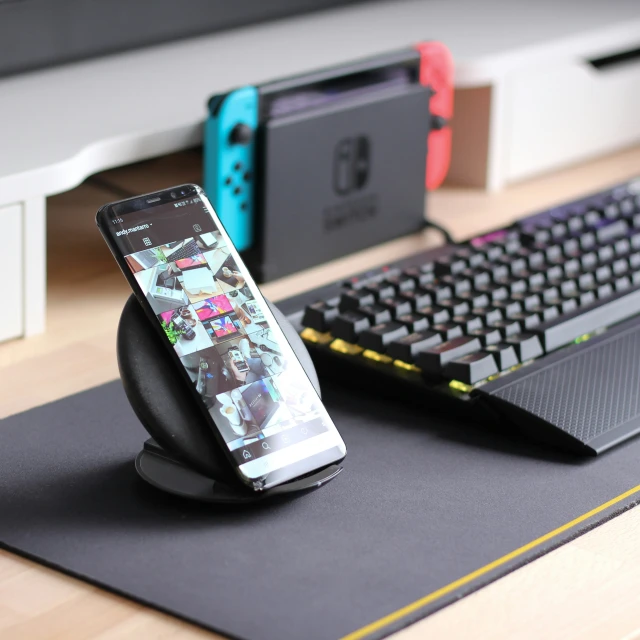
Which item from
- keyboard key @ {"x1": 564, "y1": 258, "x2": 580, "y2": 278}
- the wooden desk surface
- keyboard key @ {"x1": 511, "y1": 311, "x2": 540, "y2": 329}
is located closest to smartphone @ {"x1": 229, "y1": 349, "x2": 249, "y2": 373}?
the wooden desk surface

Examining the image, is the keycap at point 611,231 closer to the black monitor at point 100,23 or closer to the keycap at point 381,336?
the keycap at point 381,336

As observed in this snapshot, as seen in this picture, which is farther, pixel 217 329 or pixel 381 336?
pixel 381 336

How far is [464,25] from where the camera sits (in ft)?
4.32

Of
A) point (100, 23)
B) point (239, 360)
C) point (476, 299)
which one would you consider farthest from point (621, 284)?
point (100, 23)

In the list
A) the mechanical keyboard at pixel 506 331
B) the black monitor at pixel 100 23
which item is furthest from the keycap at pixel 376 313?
the black monitor at pixel 100 23

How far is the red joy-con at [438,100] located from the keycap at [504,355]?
362 mm

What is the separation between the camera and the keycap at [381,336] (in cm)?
84

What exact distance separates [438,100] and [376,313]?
0.35 metres

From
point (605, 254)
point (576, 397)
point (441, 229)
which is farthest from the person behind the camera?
point (441, 229)

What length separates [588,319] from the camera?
895mm

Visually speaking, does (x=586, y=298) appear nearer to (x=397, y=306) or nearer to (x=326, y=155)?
(x=397, y=306)

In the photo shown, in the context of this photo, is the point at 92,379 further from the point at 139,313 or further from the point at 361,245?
the point at 361,245

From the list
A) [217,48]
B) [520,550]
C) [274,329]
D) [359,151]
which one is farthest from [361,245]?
[520,550]

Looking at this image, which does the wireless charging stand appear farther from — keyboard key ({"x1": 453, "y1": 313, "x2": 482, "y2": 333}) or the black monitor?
the black monitor
